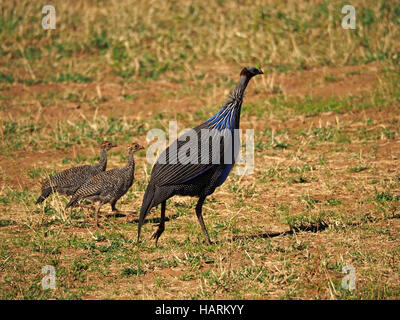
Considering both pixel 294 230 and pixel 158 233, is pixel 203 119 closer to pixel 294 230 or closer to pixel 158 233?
pixel 294 230

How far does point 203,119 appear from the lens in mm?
11180

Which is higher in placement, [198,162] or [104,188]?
[198,162]

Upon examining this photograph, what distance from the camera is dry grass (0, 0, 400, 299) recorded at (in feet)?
20.0

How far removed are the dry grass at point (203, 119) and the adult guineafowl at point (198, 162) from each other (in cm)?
53

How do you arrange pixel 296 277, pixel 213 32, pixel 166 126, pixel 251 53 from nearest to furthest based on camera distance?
1. pixel 296 277
2. pixel 166 126
3. pixel 251 53
4. pixel 213 32

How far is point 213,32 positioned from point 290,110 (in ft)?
12.6

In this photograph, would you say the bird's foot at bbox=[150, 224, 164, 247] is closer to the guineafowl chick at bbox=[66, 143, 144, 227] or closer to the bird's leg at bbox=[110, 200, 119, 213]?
the guineafowl chick at bbox=[66, 143, 144, 227]

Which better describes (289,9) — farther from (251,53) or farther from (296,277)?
(296,277)

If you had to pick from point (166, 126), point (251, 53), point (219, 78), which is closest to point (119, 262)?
point (166, 126)

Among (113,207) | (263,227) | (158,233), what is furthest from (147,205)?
(113,207)

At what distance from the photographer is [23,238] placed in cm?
710

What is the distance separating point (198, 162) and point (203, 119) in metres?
4.78

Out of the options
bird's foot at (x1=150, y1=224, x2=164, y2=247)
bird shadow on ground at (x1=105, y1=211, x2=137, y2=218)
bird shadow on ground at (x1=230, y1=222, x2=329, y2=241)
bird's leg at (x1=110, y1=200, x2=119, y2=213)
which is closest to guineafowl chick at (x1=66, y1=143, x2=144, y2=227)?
bird's leg at (x1=110, y1=200, x2=119, y2=213)

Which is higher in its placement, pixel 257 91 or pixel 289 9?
pixel 289 9
